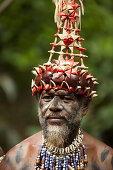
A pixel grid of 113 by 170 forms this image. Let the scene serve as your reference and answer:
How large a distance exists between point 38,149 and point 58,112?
25.5 inches

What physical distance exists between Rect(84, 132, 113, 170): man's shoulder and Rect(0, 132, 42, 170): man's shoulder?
638mm

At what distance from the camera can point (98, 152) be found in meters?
5.82

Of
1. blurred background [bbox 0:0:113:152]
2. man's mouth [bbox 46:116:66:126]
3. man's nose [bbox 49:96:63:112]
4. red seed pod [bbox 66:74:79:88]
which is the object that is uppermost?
blurred background [bbox 0:0:113:152]

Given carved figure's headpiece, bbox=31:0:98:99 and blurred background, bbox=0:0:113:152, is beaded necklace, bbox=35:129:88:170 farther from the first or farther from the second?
blurred background, bbox=0:0:113:152

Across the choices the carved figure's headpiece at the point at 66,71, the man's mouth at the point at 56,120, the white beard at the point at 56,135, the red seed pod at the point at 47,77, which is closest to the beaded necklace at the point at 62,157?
the white beard at the point at 56,135

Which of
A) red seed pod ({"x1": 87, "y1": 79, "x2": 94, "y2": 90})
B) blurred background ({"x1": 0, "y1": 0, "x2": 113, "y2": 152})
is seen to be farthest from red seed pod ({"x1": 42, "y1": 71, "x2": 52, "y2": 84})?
blurred background ({"x1": 0, "y1": 0, "x2": 113, "y2": 152})

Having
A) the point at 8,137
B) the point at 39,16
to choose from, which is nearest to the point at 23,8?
the point at 39,16

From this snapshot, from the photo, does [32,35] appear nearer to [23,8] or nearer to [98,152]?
[23,8]

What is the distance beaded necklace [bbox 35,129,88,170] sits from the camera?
567cm

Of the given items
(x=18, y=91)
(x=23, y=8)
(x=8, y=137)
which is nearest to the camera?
(x=23, y=8)

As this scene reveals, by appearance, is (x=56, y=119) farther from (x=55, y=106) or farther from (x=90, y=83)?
(x=90, y=83)

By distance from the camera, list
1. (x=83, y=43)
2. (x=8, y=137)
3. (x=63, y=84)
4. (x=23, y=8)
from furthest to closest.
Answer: (x=8, y=137) → (x=83, y=43) → (x=23, y=8) → (x=63, y=84)

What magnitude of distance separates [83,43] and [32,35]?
49.5 inches

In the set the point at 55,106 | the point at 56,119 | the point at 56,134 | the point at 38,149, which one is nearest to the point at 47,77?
the point at 55,106
